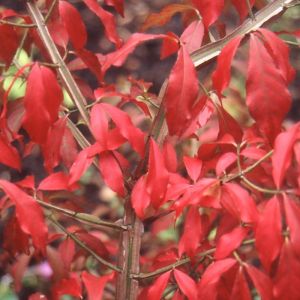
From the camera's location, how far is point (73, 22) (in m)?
1.15

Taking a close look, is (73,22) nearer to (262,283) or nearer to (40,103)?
(40,103)

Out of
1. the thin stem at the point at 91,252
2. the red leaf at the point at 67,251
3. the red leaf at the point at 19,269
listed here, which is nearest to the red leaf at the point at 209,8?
the thin stem at the point at 91,252

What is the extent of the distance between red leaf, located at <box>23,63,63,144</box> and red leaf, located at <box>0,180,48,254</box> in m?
0.08

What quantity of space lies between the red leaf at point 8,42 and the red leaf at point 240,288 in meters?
0.53

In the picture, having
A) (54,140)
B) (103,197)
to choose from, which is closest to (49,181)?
(54,140)

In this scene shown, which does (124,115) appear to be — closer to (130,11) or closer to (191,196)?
(191,196)

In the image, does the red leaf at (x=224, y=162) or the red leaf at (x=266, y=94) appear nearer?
the red leaf at (x=266, y=94)

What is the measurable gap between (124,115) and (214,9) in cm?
21

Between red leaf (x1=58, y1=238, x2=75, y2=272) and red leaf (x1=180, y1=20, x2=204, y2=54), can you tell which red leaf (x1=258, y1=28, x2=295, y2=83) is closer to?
red leaf (x1=180, y1=20, x2=204, y2=54)

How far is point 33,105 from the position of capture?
1006mm

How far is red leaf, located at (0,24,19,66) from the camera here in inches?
45.3

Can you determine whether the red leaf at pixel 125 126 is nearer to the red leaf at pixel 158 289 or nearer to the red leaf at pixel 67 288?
the red leaf at pixel 158 289

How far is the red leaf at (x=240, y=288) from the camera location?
0.97 m

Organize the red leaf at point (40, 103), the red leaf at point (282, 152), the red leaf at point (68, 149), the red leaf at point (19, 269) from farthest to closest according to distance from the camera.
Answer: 1. the red leaf at point (19, 269)
2. the red leaf at point (68, 149)
3. the red leaf at point (40, 103)
4. the red leaf at point (282, 152)
